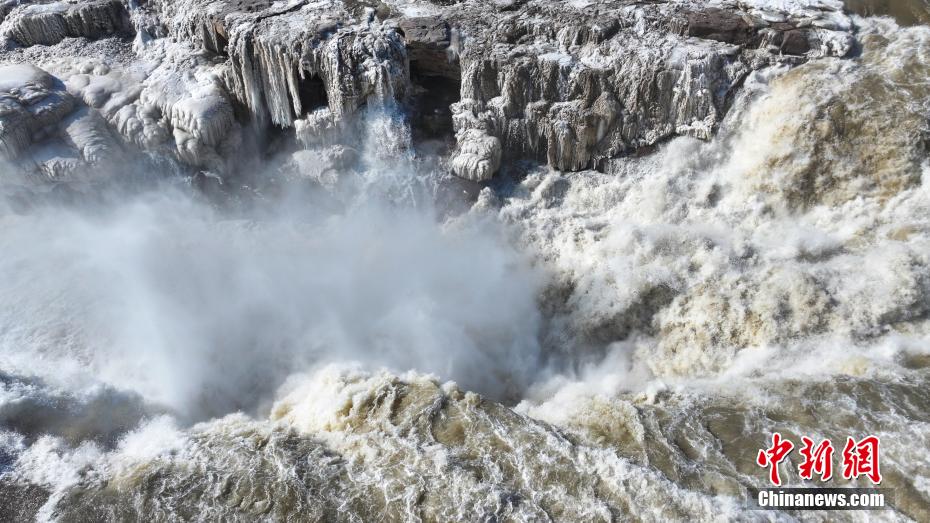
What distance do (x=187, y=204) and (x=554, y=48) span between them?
8.09m

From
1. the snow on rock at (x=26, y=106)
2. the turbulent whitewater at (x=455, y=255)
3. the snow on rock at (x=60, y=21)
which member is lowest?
the turbulent whitewater at (x=455, y=255)

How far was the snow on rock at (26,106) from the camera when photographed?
10.5 meters

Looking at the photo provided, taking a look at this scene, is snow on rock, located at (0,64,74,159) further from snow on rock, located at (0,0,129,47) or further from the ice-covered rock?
the ice-covered rock

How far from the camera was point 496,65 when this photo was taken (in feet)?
36.3

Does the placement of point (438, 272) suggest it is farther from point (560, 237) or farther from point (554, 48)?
point (554, 48)

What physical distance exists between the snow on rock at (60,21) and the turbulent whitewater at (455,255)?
75 millimetres

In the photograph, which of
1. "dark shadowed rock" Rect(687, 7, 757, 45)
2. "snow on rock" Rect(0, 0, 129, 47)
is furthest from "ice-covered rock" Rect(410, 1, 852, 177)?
"snow on rock" Rect(0, 0, 129, 47)

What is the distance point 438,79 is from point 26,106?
799cm

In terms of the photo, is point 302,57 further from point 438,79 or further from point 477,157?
point 477,157

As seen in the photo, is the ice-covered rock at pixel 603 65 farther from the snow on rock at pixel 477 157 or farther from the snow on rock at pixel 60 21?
the snow on rock at pixel 60 21

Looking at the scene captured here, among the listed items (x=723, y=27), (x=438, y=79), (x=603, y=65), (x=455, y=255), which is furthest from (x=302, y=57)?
(x=723, y=27)

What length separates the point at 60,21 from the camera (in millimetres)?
12609

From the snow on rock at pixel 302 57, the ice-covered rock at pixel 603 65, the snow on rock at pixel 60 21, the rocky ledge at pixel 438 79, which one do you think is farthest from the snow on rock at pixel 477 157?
the snow on rock at pixel 60 21

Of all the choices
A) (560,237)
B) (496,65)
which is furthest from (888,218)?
(496,65)
